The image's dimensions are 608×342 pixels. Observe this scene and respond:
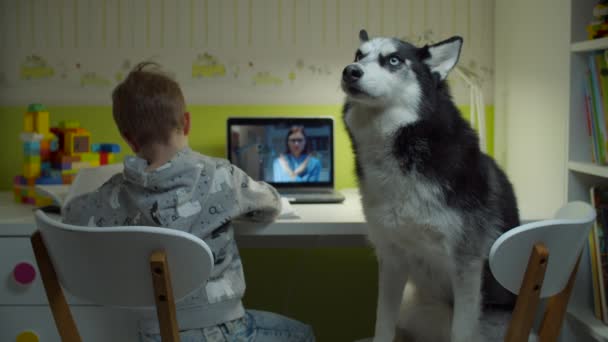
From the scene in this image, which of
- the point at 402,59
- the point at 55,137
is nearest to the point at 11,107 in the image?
the point at 55,137

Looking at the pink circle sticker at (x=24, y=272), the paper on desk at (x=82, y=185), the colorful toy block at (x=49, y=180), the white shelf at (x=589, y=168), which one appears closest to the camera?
the white shelf at (x=589, y=168)

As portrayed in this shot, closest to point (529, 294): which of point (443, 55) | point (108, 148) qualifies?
point (443, 55)

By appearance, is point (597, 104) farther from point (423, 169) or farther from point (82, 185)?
point (82, 185)

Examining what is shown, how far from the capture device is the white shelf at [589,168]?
133cm

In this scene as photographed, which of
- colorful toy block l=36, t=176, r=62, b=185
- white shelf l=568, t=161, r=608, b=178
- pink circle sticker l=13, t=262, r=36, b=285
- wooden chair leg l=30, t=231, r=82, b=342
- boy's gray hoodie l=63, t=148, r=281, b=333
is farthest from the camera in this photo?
colorful toy block l=36, t=176, r=62, b=185

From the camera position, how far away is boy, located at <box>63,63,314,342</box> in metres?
1.22

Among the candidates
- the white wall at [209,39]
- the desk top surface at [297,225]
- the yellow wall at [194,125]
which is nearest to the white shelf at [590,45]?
the desk top surface at [297,225]

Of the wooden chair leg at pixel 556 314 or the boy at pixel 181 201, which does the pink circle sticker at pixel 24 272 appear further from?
the wooden chair leg at pixel 556 314

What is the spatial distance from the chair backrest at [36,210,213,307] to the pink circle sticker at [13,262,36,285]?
0.46 m

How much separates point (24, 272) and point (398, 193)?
905 millimetres

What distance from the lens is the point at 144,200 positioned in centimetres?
123

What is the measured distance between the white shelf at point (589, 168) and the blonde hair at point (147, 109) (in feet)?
2.89

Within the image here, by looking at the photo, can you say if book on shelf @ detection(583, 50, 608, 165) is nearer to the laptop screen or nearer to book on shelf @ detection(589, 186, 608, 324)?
book on shelf @ detection(589, 186, 608, 324)

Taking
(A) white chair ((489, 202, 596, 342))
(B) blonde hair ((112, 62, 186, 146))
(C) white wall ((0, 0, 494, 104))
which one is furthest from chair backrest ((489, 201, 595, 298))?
(C) white wall ((0, 0, 494, 104))
